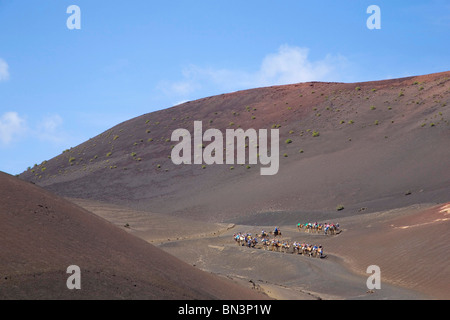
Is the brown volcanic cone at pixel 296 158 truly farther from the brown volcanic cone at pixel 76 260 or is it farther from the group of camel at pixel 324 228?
the brown volcanic cone at pixel 76 260

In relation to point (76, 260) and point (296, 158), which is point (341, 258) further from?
point (296, 158)

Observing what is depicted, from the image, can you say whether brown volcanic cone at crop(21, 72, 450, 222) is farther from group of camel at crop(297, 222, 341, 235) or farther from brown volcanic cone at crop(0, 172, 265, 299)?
brown volcanic cone at crop(0, 172, 265, 299)

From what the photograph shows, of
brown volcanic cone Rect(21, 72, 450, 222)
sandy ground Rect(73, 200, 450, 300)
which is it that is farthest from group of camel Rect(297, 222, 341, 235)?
brown volcanic cone Rect(21, 72, 450, 222)

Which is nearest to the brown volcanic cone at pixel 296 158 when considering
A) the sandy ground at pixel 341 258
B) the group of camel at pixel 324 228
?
the group of camel at pixel 324 228

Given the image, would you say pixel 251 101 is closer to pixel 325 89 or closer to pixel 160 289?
pixel 325 89
